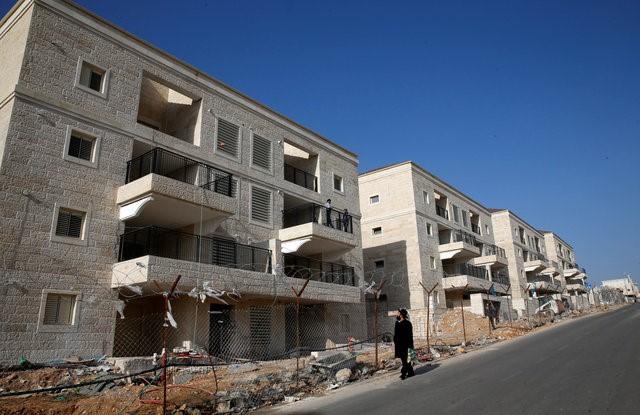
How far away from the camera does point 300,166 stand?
2606 cm

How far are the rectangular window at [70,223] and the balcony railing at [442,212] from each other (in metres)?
28.0

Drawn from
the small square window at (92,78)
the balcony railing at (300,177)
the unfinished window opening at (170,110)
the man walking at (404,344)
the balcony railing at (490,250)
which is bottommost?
the man walking at (404,344)

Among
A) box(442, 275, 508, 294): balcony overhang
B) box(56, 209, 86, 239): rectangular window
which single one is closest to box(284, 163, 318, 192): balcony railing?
box(56, 209, 86, 239): rectangular window

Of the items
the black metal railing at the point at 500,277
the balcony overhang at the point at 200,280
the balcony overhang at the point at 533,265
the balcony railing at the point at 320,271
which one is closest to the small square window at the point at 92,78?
the balcony overhang at the point at 200,280

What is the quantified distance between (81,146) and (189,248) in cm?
519

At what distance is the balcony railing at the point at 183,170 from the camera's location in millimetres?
17109

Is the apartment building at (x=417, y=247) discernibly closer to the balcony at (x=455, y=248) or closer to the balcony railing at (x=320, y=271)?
the balcony at (x=455, y=248)

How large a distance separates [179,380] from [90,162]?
25.2ft

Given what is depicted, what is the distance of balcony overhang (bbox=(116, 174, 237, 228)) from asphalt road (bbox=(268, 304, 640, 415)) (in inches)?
337

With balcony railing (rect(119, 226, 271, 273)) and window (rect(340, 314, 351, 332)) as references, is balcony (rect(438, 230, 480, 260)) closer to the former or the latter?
window (rect(340, 314, 351, 332))

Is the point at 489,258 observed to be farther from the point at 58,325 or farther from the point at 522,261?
the point at 58,325

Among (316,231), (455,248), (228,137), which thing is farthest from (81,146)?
(455,248)

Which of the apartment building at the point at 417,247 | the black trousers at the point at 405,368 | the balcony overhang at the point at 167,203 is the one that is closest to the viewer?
the black trousers at the point at 405,368

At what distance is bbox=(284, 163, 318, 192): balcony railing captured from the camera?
2447cm
